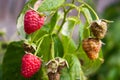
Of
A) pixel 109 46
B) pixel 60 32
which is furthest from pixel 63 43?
Result: pixel 109 46

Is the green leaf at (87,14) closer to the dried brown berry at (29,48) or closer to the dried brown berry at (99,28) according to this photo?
the dried brown berry at (99,28)

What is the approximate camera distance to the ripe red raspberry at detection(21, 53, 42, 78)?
4.66 feet

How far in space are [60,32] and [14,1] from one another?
3.48 meters

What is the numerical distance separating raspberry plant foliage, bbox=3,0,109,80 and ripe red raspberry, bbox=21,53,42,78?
0.03 meters

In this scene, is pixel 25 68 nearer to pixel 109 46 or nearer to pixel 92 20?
pixel 92 20

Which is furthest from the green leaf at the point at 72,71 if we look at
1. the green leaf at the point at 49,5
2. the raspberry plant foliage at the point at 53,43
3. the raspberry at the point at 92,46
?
the green leaf at the point at 49,5

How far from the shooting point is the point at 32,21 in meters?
1.42

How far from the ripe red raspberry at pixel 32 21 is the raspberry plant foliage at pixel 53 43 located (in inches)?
0.9

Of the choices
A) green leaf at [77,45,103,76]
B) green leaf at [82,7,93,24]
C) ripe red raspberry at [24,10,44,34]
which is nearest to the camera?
ripe red raspberry at [24,10,44,34]

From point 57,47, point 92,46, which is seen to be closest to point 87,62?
point 57,47

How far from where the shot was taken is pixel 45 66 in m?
1.46

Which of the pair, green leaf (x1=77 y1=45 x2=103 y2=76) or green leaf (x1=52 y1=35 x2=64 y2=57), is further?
green leaf (x1=77 y1=45 x2=103 y2=76)

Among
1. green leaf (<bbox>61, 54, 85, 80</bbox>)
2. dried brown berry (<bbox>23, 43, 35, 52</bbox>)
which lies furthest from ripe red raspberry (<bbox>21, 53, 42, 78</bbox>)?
green leaf (<bbox>61, 54, 85, 80</bbox>)

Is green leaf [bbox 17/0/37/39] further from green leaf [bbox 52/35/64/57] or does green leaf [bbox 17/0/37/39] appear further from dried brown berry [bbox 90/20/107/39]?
dried brown berry [bbox 90/20/107/39]
